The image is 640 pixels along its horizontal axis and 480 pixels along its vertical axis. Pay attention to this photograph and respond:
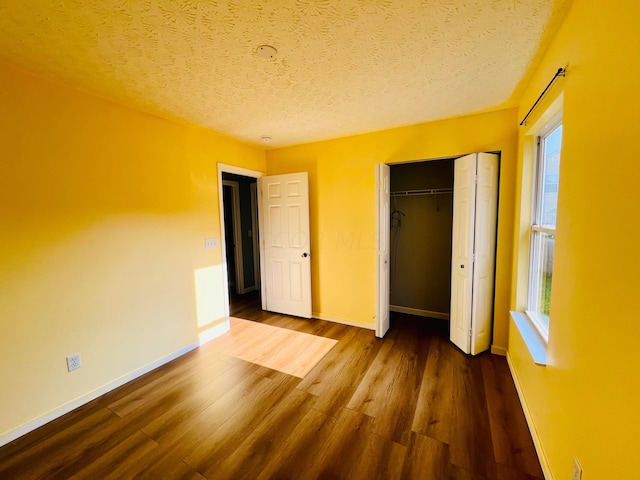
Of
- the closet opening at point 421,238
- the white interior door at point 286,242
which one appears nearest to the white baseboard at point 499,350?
the closet opening at point 421,238

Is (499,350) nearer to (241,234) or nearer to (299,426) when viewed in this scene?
(299,426)

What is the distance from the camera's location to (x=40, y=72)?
1.73 meters

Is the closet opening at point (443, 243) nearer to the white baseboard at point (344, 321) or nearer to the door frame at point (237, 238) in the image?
the white baseboard at point (344, 321)

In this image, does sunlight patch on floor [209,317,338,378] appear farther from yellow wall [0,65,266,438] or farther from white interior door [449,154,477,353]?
white interior door [449,154,477,353]

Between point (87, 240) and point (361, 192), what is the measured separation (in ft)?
8.83

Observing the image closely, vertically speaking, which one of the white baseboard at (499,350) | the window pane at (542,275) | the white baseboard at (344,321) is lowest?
the white baseboard at (344,321)

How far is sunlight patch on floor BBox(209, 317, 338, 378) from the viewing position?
2.53 metres

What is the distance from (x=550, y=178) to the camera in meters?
1.91

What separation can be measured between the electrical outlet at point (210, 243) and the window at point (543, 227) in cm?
314

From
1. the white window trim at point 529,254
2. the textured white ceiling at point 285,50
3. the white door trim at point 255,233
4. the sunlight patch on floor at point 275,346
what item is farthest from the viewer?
the white door trim at point 255,233

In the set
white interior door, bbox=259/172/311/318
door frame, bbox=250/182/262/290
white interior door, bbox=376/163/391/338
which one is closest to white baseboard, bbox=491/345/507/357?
white interior door, bbox=376/163/391/338

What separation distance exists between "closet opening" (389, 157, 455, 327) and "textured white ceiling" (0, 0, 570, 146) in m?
1.17

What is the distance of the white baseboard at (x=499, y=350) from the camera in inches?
101

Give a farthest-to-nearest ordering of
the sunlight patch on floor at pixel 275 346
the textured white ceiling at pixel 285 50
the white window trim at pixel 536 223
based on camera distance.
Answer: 1. the sunlight patch on floor at pixel 275 346
2. the white window trim at pixel 536 223
3. the textured white ceiling at pixel 285 50
